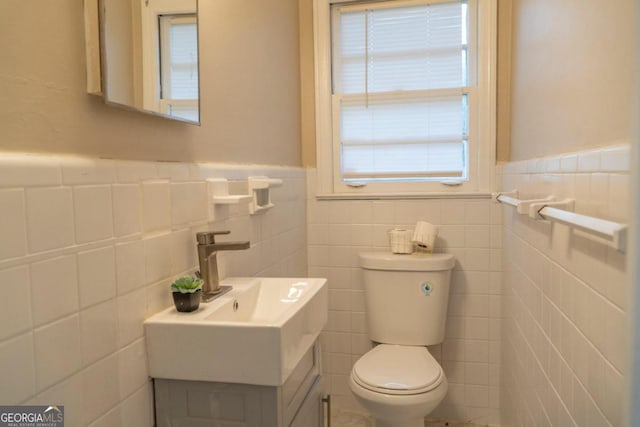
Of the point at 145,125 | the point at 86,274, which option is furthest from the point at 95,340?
the point at 145,125

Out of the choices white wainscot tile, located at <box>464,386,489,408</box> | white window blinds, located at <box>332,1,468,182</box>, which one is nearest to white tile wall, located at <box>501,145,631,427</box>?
white wainscot tile, located at <box>464,386,489,408</box>

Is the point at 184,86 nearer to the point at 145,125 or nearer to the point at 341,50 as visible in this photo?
the point at 145,125

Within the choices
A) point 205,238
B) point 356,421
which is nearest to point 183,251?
point 205,238

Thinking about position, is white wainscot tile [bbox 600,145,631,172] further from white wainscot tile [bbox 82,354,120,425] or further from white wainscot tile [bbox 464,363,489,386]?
white wainscot tile [bbox 464,363,489,386]

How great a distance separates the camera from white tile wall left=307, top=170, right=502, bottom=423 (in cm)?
246

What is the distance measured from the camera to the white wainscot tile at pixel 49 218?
2.73 feet

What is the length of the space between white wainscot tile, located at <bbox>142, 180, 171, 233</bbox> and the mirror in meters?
0.19

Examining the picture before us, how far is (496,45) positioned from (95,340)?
7.31 feet

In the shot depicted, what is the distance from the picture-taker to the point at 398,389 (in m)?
1.89

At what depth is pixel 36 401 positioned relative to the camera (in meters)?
0.85

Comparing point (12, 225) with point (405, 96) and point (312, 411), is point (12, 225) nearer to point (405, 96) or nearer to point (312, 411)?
point (312, 411)

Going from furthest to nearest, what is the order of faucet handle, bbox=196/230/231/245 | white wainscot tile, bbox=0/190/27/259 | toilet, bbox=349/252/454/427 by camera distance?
toilet, bbox=349/252/454/427, faucet handle, bbox=196/230/231/245, white wainscot tile, bbox=0/190/27/259

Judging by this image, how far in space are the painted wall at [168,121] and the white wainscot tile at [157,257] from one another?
0.71 feet

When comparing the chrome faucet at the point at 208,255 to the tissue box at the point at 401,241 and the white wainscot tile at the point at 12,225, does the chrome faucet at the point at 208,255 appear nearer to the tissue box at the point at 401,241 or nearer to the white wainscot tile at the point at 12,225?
the white wainscot tile at the point at 12,225
